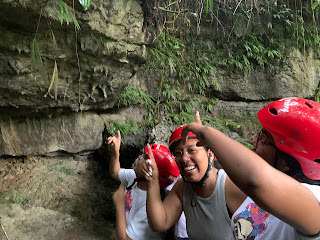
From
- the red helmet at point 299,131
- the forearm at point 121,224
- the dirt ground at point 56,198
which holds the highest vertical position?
the red helmet at point 299,131

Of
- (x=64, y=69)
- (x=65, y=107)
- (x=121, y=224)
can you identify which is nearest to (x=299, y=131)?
(x=121, y=224)

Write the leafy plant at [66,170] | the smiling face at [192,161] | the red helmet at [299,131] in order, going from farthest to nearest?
1. the leafy plant at [66,170]
2. the smiling face at [192,161]
3. the red helmet at [299,131]

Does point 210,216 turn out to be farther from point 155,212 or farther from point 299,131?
point 299,131

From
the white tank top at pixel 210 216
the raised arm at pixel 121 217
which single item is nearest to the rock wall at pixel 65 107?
the raised arm at pixel 121 217

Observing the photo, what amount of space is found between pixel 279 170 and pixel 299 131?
0.30 metres

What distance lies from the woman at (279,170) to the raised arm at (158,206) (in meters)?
0.67

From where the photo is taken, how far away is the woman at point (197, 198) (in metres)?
2.00

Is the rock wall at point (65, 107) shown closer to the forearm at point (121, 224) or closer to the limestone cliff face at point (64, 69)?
the limestone cliff face at point (64, 69)

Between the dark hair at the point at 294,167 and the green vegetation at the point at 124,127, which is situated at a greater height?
the dark hair at the point at 294,167

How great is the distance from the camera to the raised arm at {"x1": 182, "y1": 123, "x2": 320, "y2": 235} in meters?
0.96

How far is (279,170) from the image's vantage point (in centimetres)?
147

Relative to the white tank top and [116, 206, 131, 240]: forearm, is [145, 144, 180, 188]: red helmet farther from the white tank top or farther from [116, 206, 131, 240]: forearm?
the white tank top

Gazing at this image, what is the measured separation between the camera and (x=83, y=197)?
4730 mm

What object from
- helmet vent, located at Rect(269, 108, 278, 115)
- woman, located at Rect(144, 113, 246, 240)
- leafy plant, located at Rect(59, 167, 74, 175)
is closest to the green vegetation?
leafy plant, located at Rect(59, 167, 74, 175)
